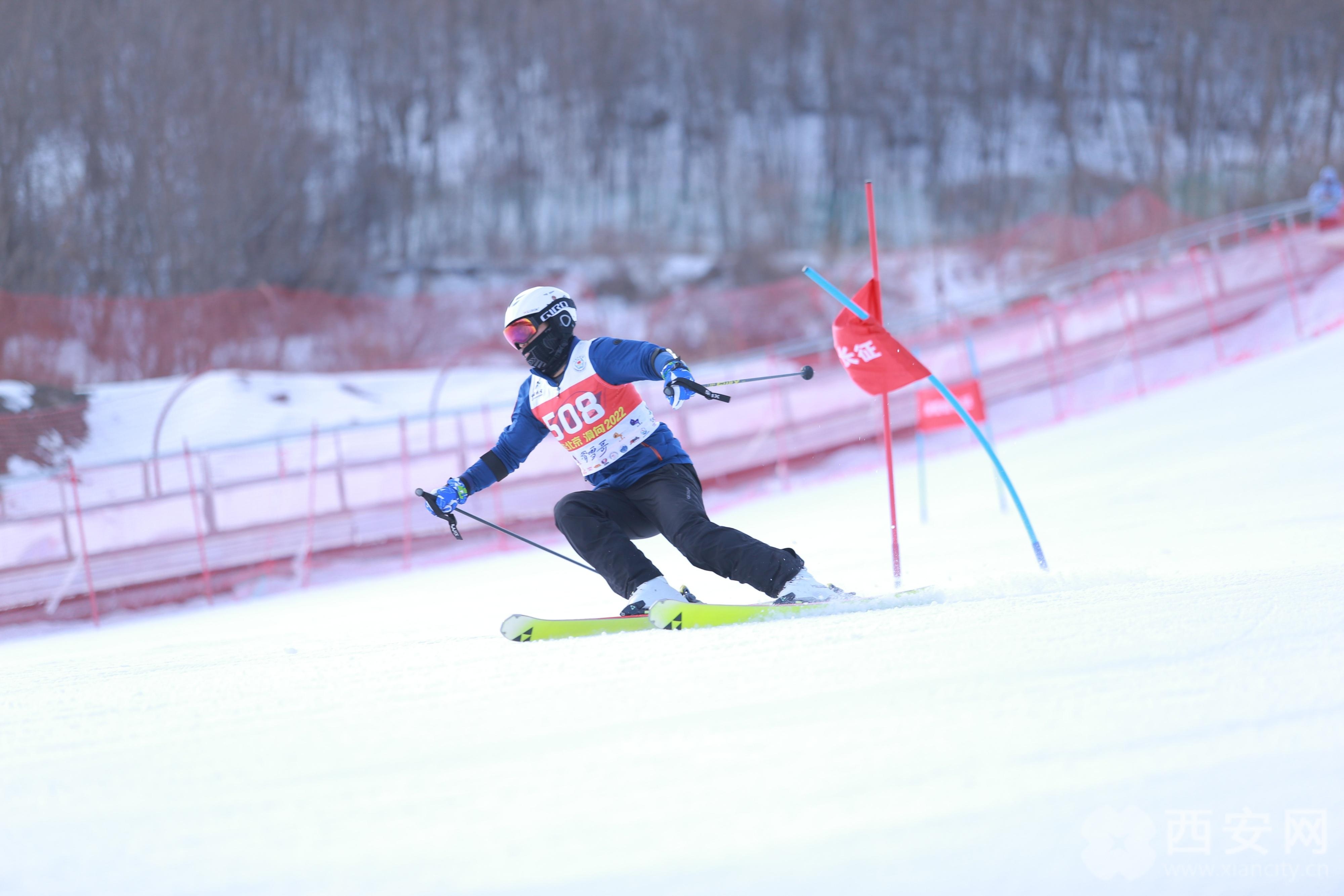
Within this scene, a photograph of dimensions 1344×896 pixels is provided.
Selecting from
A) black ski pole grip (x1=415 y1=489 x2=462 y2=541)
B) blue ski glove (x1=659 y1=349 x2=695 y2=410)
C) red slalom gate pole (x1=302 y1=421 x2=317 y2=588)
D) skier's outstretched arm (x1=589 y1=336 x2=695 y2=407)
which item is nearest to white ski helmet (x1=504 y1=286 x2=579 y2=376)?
skier's outstretched arm (x1=589 y1=336 x2=695 y2=407)

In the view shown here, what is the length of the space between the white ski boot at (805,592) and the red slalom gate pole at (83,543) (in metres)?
8.57

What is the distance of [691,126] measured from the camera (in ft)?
110

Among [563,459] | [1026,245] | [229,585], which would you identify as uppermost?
[1026,245]

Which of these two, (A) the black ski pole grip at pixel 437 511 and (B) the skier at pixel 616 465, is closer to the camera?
(B) the skier at pixel 616 465

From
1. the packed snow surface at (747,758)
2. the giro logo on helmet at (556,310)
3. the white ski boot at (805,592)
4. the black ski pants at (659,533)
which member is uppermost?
the giro logo on helmet at (556,310)

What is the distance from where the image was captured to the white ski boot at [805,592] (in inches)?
153

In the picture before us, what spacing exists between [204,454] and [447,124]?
23.4 m

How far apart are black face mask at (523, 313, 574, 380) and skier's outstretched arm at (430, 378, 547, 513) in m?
0.25

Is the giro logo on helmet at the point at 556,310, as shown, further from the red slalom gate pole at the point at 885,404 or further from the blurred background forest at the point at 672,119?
the blurred background forest at the point at 672,119

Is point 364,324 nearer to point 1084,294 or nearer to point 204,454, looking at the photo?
point 204,454

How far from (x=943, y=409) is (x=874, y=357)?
5.21m

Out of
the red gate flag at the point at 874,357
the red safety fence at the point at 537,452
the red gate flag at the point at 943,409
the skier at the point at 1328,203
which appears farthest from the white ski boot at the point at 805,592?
the skier at the point at 1328,203

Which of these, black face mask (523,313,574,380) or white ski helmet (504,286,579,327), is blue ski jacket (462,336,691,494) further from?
white ski helmet (504,286,579,327)

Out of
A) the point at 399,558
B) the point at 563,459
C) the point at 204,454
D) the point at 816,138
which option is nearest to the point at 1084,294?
the point at 563,459
